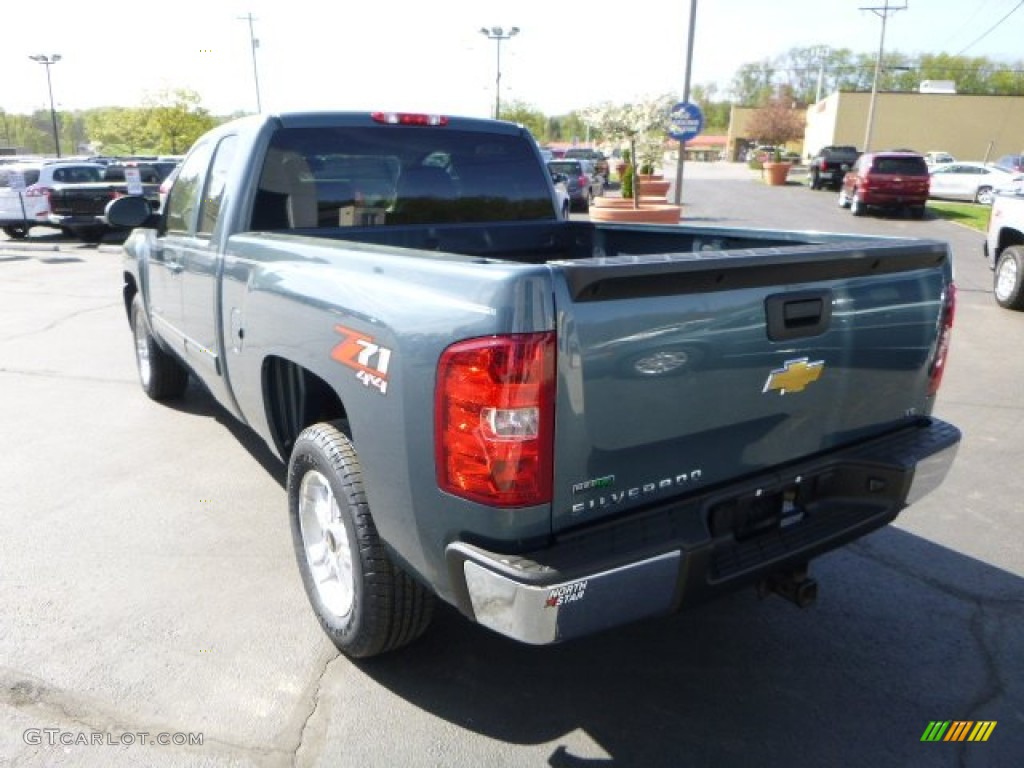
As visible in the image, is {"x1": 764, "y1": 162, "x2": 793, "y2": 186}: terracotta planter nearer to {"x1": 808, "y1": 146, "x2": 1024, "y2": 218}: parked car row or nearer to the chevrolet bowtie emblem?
{"x1": 808, "y1": 146, "x2": 1024, "y2": 218}: parked car row

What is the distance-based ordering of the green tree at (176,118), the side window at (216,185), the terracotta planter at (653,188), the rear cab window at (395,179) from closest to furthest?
the rear cab window at (395,179) → the side window at (216,185) → the terracotta planter at (653,188) → the green tree at (176,118)

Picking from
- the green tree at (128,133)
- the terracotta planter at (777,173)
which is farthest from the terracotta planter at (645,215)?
the green tree at (128,133)

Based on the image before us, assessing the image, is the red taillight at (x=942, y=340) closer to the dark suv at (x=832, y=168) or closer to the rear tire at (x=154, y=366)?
the rear tire at (x=154, y=366)

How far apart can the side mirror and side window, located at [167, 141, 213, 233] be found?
0.46 ft

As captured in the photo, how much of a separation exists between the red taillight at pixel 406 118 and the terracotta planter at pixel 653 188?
22.1m

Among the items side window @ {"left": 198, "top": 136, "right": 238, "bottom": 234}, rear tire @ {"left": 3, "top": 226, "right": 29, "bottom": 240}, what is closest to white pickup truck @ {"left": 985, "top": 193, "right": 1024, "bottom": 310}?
side window @ {"left": 198, "top": 136, "right": 238, "bottom": 234}

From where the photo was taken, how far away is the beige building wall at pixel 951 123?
5538cm

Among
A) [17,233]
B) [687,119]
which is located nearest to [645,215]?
[687,119]

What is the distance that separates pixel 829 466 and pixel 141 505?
3.60 meters

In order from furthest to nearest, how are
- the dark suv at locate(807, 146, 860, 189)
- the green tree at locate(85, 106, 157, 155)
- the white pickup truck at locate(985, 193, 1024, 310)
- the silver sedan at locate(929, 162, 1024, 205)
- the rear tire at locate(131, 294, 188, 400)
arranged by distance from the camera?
the green tree at locate(85, 106, 157, 155) < the dark suv at locate(807, 146, 860, 189) < the silver sedan at locate(929, 162, 1024, 205) < the white pickup truck at locate(985, 193, 1024, 310) < the rear tire at locate(131, 294, 188, 400)

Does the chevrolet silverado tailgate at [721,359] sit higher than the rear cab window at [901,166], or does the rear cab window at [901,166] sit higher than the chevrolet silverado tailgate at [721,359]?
the rear cab window at [901,166]

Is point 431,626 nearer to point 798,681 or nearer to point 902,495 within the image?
point 798,681

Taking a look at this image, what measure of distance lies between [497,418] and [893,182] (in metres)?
23.9

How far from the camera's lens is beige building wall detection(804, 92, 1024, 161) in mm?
55375
